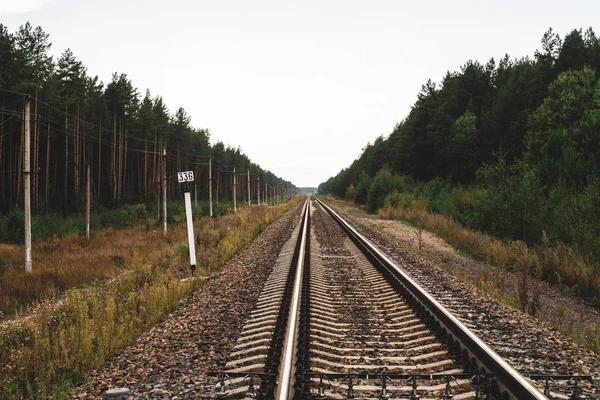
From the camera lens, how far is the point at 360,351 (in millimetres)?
4641

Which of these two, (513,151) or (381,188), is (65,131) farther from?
(513,151)

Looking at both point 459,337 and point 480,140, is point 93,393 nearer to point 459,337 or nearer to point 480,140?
point 459,337

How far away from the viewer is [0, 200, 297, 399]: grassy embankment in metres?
4.48

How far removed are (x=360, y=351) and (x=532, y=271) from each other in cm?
845

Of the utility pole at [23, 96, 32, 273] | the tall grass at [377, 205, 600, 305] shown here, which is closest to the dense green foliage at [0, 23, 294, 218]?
the utility pole at [23, 96, 32, 273]

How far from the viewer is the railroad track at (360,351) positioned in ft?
11.6

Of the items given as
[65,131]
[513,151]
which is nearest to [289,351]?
[65,131]

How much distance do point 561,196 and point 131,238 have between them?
2193 cm

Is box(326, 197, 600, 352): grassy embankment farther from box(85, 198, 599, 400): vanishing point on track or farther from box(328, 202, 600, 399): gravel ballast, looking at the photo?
box(85, 198, 599, 400): vanishing point on track

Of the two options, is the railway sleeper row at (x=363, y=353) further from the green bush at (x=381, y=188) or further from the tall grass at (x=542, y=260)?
the green bush at (x=381, y=188)

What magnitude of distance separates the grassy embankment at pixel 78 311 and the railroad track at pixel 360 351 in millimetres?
1738

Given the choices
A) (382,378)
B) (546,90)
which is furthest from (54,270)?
(546,90)

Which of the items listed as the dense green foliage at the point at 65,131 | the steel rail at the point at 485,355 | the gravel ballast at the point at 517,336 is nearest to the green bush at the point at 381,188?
the dense green foliage at the point at 65,131

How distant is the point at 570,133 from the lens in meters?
28.0
